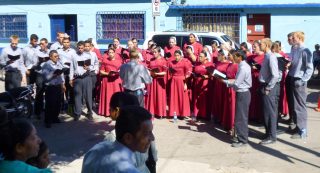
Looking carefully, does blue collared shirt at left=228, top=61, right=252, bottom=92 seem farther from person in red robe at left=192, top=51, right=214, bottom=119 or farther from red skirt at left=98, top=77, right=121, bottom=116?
red skirt at left=98, top=77, right=121, bottom=116

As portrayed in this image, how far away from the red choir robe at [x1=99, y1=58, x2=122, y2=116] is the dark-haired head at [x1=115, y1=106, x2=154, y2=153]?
7.95 m

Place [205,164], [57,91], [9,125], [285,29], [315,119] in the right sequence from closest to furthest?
[9,125], [205,164], [57,91], [315,119], [285,29]

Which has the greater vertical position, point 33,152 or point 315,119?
point 33,152

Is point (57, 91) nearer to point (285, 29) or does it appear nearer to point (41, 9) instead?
point (285, 29)

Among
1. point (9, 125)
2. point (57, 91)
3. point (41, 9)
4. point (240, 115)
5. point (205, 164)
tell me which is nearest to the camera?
point (9, 125)

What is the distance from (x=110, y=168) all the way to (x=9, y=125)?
0.84 meters

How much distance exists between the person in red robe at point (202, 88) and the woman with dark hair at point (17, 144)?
7.22m

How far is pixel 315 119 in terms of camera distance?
34.6 ft

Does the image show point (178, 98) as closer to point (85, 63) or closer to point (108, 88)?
point (108, 88)

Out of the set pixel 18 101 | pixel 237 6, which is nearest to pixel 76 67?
pixel 18 101

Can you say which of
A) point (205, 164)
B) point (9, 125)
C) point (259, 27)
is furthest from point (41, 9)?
point (9, 125)

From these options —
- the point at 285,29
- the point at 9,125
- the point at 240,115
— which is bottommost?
the point at 240,115

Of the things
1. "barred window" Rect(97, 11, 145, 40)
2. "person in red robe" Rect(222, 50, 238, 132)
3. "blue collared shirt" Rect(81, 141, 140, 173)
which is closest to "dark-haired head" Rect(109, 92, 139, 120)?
"blue collared shirt" Rect(81, 141, 140, 173)

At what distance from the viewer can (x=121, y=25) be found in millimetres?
21000
